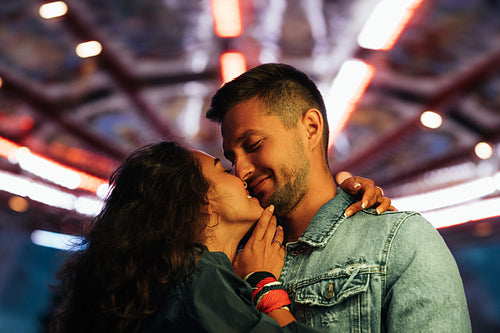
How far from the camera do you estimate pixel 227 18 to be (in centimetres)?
425

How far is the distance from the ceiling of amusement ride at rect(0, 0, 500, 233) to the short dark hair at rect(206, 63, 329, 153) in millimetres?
1606

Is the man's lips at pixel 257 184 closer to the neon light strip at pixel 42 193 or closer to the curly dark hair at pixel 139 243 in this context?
the curly dark hair at pixel 139 243

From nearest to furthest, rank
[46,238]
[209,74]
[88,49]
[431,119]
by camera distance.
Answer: [88,49] < [209,74] < [431,119] < [46,238]

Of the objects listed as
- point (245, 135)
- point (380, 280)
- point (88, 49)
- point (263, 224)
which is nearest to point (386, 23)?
point (245, 135)

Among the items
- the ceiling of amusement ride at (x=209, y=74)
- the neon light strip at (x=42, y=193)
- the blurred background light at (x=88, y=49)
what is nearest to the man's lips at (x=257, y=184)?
the ceiling of amusement ride at (x=209, y=74)

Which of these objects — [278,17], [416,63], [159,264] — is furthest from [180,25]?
[159,264]

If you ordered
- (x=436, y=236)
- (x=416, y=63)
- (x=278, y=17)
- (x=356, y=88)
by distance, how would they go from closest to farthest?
(x=436, y=236) < (x=278, y=17) < (x=416, y=63) < (x=356, y=88)

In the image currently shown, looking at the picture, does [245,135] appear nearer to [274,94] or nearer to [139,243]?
[274,94]

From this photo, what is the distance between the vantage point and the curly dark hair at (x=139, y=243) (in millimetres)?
1279

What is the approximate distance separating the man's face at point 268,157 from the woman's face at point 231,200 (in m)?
0.07

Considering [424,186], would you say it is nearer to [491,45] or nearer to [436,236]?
[491,45]

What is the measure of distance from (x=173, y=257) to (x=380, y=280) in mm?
678

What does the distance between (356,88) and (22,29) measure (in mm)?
4333

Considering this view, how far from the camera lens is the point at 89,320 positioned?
1340 mm
